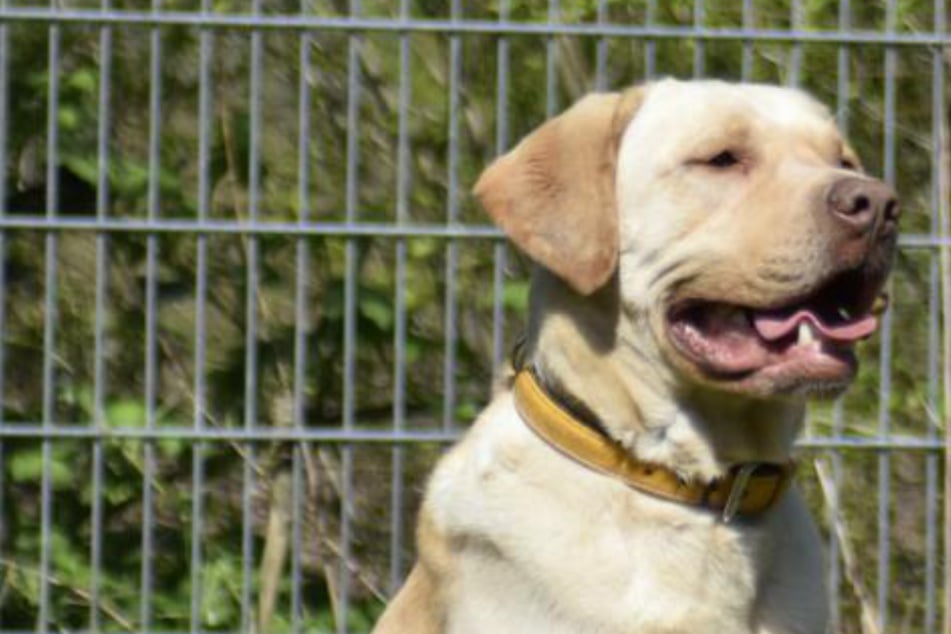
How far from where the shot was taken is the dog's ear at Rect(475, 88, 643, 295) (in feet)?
16.1

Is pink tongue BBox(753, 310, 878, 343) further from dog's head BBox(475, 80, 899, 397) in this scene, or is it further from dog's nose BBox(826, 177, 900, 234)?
dog's nose BBox(826, 177, 900, 234)

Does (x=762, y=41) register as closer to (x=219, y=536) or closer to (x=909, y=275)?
(x=909, y=275)

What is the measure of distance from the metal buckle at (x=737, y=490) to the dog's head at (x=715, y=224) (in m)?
0.17

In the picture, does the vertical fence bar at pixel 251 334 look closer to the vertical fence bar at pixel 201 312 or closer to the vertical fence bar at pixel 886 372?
the vertical fence bar at pixel 201 312

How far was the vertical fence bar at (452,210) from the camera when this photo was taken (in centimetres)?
680

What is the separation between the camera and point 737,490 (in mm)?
4918

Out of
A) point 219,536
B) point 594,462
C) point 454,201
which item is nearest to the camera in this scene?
point 594,462

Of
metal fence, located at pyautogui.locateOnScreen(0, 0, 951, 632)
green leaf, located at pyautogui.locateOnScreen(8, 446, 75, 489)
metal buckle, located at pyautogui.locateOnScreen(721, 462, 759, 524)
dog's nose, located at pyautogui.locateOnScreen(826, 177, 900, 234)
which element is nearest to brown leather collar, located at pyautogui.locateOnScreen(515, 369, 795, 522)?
metal buckle, located at pyautogui.locateOnScreen(721, 462, 759, 524)

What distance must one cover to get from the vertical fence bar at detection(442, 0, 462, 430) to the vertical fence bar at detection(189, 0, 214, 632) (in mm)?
591

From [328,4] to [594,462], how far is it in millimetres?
2831

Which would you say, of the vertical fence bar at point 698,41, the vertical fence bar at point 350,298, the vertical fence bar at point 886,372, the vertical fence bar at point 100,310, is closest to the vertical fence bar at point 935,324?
the vertical fence bar at point 886,372

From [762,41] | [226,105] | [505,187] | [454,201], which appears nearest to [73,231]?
[226,105]

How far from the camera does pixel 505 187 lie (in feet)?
16.3

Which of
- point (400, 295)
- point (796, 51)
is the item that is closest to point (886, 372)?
point (796, 51)
